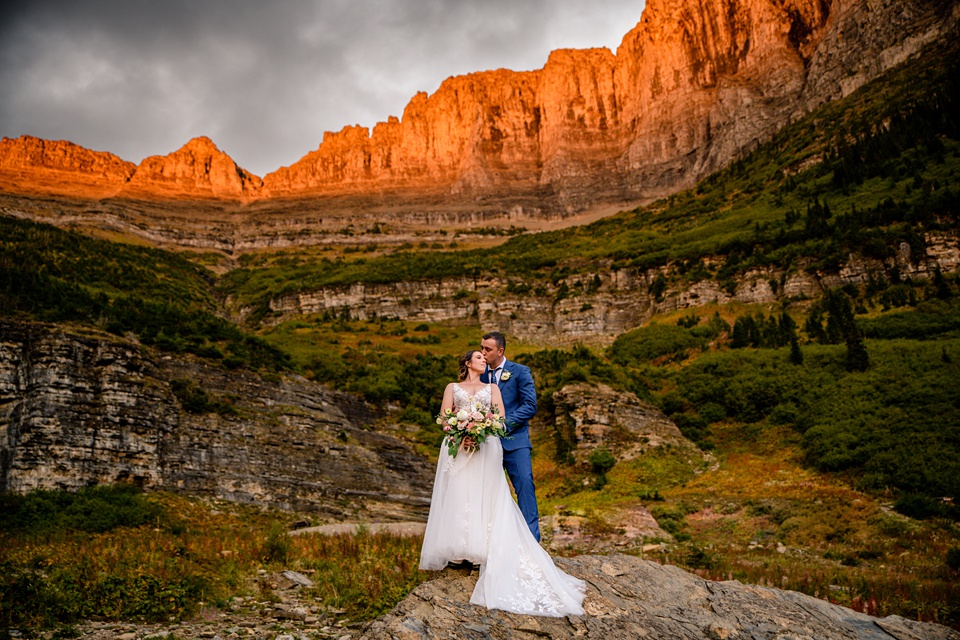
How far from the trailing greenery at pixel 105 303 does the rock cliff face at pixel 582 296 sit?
2243 centimetres

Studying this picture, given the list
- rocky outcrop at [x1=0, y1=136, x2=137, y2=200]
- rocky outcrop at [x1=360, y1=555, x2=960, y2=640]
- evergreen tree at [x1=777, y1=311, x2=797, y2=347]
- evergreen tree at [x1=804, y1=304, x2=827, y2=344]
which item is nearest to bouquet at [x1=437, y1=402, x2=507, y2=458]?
rocky outcrop at [x1=360, y1=555, x2=960, y2=640]

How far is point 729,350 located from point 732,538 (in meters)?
26.8

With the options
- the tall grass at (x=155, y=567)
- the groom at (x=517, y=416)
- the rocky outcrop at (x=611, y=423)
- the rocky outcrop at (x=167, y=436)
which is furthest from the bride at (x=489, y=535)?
the rocky outcrop at (x=611, y=423)

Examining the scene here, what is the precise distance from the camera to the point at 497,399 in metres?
7.22

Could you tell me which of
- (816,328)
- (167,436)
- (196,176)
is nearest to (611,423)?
(167,436)

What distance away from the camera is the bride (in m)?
5.94

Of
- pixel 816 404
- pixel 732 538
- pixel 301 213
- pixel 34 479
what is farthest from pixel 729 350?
pixel 301 213

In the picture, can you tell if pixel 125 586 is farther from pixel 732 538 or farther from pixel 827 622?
pixel 732 538

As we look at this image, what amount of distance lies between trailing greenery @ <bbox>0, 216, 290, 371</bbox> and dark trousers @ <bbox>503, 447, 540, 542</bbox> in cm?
2252

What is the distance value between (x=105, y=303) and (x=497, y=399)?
2745 cm

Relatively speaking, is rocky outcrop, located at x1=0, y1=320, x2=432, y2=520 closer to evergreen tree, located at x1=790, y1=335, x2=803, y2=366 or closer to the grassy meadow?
the grassy meadow

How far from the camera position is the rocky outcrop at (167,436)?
17719 mm

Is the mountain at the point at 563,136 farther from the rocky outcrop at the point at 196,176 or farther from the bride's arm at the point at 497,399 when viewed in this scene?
the bride's arm at the point at 497,399

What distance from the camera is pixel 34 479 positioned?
16.6 meters
